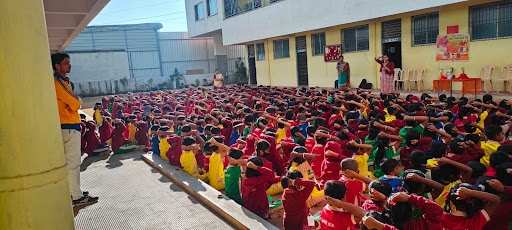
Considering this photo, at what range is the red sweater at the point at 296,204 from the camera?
3932 mm

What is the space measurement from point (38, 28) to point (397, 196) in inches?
94.9

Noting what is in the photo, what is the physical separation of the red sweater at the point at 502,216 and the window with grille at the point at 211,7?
25.2 m

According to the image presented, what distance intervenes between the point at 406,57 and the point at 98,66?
2290 cm

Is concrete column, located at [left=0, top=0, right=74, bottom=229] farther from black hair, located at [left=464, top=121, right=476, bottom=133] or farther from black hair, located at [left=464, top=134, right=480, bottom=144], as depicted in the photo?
black hair, located at [left=464, top=121, right=476, bottom=133]

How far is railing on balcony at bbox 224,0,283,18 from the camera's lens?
20938mm

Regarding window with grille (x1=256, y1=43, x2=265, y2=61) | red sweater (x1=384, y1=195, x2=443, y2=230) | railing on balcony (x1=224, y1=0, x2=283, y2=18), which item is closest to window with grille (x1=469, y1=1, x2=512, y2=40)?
railing on balcony (x1=224, y1=0, x2=283, y2=18)

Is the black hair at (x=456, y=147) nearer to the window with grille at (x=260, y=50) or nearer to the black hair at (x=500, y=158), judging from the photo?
the black hair at (x=500, y=158)

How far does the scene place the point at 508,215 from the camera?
10.4 feet

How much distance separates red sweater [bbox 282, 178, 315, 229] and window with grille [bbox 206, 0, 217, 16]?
79.6 feet

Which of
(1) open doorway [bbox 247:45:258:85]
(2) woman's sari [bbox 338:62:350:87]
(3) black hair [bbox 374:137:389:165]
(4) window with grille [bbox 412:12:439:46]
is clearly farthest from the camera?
(1) open doorway [bbox 247:45:258:85]

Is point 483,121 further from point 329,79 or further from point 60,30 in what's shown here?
point 329,79

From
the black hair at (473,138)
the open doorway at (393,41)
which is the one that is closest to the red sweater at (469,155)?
the black hair at (473,138)

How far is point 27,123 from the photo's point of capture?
1328 millimetres

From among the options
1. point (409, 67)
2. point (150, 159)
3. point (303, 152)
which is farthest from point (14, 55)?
point (409, 67)
